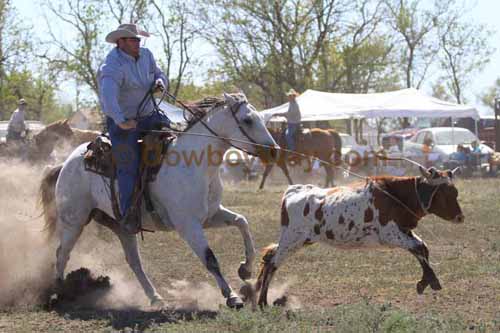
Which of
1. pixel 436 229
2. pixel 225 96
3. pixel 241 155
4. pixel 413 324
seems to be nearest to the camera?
pixel 413 324

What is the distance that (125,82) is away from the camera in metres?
7.86

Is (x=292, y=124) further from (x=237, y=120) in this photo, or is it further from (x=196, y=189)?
(x=196, y=189)

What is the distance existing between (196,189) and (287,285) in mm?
1422

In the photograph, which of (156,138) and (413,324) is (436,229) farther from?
(413,324)

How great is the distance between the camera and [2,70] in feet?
145

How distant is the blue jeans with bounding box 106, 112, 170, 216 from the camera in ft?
25.3

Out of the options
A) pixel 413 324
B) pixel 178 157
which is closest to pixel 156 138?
pixel 178 157

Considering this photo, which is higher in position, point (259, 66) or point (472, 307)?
point (259, 66)

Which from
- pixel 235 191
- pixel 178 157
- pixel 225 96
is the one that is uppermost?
pixel 225 96

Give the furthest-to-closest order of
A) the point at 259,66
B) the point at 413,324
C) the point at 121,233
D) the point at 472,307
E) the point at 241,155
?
the point at 259,66, the point at 241,155, the point at 121,233, the point at 472,307, the point at 413,324

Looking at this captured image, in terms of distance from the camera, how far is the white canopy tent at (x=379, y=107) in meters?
25.5

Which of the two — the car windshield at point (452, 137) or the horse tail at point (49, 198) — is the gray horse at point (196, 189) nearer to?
the horse tail at point (49, 198)

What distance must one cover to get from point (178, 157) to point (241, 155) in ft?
62.1

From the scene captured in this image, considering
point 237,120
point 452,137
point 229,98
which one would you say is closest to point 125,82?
point 229,98
